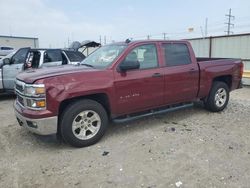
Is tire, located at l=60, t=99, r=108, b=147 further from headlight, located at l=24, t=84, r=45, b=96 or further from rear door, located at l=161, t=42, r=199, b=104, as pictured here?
rear door, located at l=161, t=42, r=199, b=104

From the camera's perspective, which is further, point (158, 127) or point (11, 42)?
point (11, 42)

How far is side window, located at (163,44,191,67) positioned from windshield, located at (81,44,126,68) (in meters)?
1.04

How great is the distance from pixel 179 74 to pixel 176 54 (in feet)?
1.59

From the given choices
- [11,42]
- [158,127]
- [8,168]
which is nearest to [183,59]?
[158,127]

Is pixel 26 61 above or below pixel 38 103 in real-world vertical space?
above

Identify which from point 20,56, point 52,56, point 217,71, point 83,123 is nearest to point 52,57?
point 52,56

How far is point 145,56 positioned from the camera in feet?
16.7

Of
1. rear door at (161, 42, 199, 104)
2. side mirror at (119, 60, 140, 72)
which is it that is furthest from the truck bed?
side mirror at (119, 60, 140, 72)

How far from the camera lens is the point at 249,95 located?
28.5 feet

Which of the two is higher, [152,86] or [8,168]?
[152,86]

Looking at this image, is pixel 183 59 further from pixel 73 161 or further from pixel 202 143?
pixel 73 161

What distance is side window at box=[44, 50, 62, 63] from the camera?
868 centimetres

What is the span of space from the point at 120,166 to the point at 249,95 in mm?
6713

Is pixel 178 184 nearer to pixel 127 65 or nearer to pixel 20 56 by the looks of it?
pixel 127 65
